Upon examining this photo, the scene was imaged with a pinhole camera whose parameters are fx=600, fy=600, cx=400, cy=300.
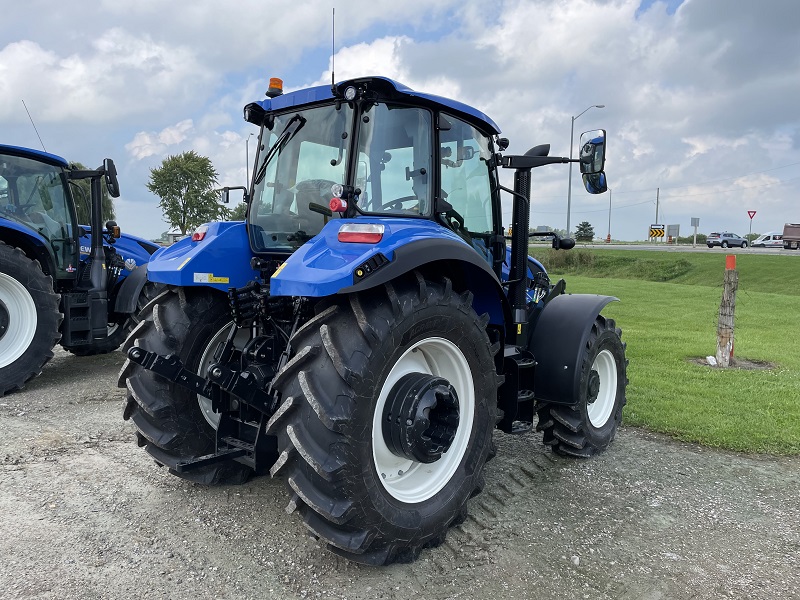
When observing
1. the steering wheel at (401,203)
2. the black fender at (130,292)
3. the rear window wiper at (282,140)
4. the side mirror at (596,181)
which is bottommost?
the black fender at (130,292)

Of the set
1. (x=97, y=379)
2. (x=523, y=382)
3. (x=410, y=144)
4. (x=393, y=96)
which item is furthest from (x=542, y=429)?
(x=97, y=379)

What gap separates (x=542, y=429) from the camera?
4.44 metres

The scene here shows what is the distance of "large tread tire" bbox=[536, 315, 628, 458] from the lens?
4359 mm

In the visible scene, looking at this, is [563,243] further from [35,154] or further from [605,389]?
[35,154]

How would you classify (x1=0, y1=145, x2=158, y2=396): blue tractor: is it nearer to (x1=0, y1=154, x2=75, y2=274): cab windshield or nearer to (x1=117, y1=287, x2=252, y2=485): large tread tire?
(x1=0, y1=154, x2=75, y2=274): cab windshield

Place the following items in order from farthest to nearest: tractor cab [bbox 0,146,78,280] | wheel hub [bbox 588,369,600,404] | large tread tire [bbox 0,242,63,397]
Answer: tractor cab [bbox 0,146,78,280] → large tread tire [bbox 0,242,63,397] → wheel hub [bbox 588,369,600,404]

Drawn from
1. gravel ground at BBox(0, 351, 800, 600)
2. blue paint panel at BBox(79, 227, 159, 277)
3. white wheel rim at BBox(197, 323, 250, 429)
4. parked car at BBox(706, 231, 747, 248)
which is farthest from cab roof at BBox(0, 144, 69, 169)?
Answer: parked car at BBox(706, 231, 747, 248)

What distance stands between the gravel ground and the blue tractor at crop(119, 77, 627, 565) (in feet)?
0.73

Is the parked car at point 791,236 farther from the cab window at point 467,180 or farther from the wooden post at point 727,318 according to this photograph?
the cab window at point 467,180

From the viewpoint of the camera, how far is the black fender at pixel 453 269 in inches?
107

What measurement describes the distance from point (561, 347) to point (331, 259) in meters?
2.20

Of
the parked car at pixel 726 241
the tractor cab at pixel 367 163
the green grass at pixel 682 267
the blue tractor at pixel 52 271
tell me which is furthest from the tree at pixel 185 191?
the parked car at pixel 726 241

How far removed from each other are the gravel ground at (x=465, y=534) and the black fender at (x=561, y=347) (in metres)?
0.56

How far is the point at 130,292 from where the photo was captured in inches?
302
